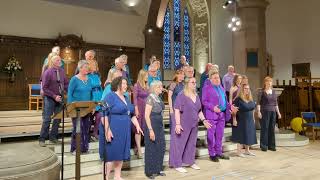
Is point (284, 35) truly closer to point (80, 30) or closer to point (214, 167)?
point (80, 30)

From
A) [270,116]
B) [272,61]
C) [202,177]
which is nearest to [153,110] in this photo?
[202,177]

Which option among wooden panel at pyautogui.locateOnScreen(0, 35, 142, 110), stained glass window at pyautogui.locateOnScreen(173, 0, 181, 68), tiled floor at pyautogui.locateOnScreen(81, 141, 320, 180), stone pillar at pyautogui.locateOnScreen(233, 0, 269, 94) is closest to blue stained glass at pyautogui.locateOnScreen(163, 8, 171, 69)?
stained glass window at pyautogui.locateOnScreen(173, 0, 181, 68)

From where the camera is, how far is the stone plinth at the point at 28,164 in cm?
309

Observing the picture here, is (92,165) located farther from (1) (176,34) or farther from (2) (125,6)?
(1) (176,34)

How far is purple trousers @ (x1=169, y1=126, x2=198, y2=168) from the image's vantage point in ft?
15.9

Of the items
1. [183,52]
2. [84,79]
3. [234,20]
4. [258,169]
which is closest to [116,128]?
[84,79]

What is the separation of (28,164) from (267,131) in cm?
466

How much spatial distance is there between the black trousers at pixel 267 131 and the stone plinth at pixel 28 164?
4186mm

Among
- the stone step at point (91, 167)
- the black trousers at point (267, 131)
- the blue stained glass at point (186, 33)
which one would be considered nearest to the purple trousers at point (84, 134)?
the stone step at point (91, 167)

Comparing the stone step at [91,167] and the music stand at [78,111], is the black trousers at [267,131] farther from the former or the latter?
the music stand at [78,111]

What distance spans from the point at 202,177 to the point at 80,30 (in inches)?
327

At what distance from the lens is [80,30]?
11469 millimetres

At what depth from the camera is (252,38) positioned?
9.95m

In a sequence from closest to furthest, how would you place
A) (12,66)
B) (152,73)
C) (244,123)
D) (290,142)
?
1. (152,73)
2. (244,123)
3. (290,142)
4. (12,66)
